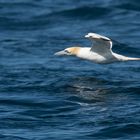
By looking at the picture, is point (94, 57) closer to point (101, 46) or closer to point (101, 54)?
point (101, 54)

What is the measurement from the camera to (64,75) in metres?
25.6

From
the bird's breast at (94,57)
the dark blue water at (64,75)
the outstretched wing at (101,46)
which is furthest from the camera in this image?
the bird's breast at (94,57)

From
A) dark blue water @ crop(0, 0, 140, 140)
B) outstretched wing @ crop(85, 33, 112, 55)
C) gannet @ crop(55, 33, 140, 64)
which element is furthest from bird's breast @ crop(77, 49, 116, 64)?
dark blue water @ crop(0, 0, 140, 140)

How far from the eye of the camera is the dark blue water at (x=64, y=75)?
20.6 m

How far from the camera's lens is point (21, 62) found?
26.9 metres

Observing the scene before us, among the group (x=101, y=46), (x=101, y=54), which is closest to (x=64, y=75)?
(x=101, y=54)

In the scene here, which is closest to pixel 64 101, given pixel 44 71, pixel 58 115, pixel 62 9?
pixel 58 115

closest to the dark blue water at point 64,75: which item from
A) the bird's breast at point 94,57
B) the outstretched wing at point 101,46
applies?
the bird's breast at point 94,57

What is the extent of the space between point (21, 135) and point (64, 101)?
10.7ft

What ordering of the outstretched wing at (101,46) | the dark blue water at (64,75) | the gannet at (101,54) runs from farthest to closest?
1. the gannet at (101,54)
2. the outstretched wing at (101,46)
3. the dark blue water at (64,75)

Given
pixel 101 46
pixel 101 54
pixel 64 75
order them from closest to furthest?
pixel 101 46 < pixel 101 54 < pixel 64 75

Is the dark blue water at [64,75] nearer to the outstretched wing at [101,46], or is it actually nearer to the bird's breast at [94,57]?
the bird's breast at [94,57]

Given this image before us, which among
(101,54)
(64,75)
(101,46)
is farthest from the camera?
(64,75)

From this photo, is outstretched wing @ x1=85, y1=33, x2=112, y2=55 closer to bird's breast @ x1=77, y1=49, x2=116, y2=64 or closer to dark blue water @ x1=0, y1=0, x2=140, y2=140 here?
bird's breast @ x1=77, y1=49, x2=116, y2=64
